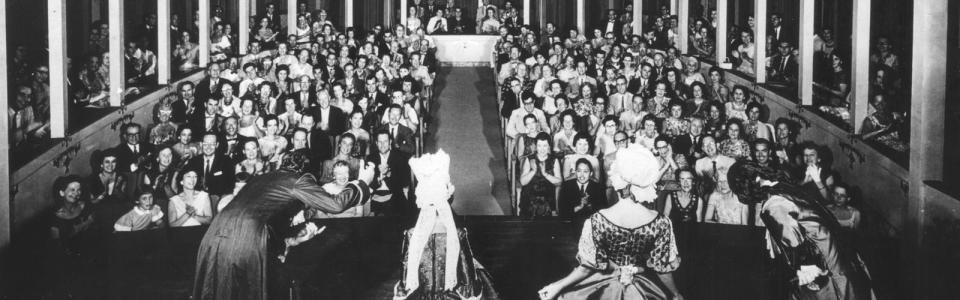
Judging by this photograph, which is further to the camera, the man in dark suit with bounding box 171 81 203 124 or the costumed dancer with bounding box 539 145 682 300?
the man in dark suit with bounding box 171 81 203 124

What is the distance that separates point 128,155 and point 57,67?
1.08m

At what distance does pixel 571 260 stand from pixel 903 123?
3.73 m

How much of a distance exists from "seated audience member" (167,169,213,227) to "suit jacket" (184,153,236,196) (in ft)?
1.33

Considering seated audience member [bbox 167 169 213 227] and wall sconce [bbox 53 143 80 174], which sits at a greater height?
wall sconce [bbox 53 143 80 174]

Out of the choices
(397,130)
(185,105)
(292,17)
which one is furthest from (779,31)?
(185,105)

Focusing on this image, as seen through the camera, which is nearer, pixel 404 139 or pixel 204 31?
pixel 404 139

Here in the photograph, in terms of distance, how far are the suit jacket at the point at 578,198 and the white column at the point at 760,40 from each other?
15.9 ft

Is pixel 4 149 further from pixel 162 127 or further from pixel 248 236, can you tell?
pixel 248 236

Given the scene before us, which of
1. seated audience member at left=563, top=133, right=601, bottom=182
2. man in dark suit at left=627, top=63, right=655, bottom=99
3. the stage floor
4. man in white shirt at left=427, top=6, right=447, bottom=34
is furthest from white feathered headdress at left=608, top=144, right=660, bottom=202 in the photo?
man in white shirt at left=427, top=6, right=447, bottom=34

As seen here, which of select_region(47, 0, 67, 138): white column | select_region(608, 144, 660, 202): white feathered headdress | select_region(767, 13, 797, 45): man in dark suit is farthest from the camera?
select_region(767, 13, 797, 45): man in dark suit

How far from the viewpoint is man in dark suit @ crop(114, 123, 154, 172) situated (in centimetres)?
818

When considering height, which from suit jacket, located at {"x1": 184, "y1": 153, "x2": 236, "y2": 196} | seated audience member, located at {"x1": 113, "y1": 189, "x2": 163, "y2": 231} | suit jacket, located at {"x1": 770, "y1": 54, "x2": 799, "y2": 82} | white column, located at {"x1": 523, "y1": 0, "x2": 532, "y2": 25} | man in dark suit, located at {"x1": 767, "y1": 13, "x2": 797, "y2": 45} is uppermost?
white column, located at {"x1": 523, "y1": 0, "x2": 532, "y2": 25}

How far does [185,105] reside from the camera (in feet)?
33.1

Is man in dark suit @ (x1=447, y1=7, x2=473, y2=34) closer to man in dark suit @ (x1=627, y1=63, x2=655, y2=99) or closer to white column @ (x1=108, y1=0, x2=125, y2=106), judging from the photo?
man in dark suit @ (x1=627, y1=63, x2=655, y2=99)
